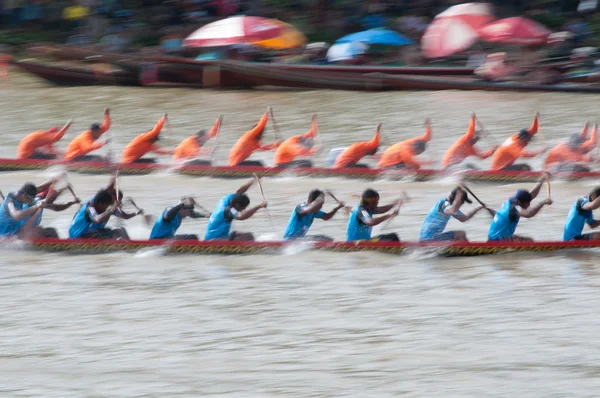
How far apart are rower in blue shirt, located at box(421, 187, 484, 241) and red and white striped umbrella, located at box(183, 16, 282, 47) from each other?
9.47m

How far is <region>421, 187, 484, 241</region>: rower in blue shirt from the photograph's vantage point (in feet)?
39.1

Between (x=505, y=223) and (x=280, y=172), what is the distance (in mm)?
4990

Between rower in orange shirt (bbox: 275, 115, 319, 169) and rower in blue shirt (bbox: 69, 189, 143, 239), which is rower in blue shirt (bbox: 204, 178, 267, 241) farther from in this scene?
rower in orange shirt (bbox: 275, 115, 319, 169)

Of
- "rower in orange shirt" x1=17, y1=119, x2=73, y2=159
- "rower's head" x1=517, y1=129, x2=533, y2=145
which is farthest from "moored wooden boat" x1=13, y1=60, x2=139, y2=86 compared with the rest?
"rower's head" x1=517, y1=129, x2=533, y2=145

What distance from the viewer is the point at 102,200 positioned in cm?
1250

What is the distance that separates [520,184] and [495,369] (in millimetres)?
6862

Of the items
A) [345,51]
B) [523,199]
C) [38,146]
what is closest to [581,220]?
[523,199]

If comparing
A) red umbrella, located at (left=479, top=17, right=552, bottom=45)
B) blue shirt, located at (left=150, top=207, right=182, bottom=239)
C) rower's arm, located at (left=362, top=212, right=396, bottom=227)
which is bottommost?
blue shirt, located at (left=150, top=207, right=182, bottom=239)

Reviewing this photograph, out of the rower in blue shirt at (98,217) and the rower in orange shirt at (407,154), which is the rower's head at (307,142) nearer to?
the rower in orange shirt at (407,154)

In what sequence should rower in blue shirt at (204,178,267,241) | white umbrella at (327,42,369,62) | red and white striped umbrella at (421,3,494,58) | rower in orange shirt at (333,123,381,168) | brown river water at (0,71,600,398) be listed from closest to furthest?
brown river water at (0,71,600,398), rower in blue shirt at (204,178,267,241), rower in orange shirt at (333,123,381,168), red and white striped umbrella at (421,3,494,58), white umbrella at (327,42,369,62)

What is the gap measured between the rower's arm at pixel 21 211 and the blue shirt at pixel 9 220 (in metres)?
0.04

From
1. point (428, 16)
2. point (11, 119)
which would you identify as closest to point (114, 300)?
point (11, 119)

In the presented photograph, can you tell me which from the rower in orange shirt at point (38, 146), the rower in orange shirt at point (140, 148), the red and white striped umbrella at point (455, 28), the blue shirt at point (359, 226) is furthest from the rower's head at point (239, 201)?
the red and white striped umbrella at point (455, 28)

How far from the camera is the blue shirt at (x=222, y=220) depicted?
40.3 feet
